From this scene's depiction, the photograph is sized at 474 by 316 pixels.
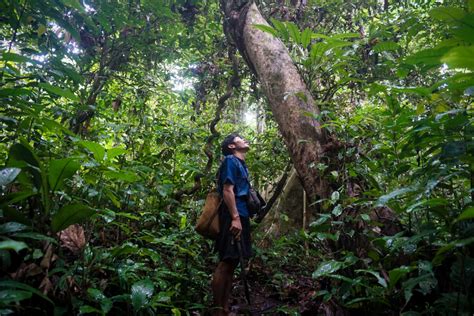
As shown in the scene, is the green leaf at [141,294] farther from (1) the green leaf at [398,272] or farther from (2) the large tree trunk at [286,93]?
(2) the large tree trunk at [286,93]

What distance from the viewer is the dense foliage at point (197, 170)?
1.70 metres

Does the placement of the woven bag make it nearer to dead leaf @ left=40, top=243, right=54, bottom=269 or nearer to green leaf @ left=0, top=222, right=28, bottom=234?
dead leaf @ left=40, top=243, right=54, bottom=269

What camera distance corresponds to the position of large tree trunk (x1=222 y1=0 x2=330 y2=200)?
10.5 feet

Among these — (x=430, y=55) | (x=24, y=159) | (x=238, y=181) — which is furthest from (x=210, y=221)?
(x=430, y=55)

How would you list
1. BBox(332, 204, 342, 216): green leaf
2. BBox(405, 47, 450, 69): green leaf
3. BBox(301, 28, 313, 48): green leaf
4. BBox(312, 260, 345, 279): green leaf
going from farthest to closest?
1. BBox(301, 28, 313, 48): green leaf
2. BBox(332, 204, 342, 216): green leaf
3. BBox(312, 260, 345, 279): green leaf
4. BBox(405, 47, 450, 69): green leaf

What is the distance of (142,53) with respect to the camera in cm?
496

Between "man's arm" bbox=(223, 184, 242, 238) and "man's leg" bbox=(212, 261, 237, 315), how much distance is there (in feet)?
0.94

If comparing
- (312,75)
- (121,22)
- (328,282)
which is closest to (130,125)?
(121,22)

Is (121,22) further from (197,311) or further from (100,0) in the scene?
(197,311)

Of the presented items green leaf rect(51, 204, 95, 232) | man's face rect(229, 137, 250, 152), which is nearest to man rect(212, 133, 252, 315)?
man's face rect(229, 137, 250, 152)

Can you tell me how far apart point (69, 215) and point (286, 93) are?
2310 millimetres

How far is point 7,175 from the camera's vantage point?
5.06 feet

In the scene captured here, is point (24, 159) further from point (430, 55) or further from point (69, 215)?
point (430, 55)

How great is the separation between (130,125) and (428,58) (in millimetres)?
3372
